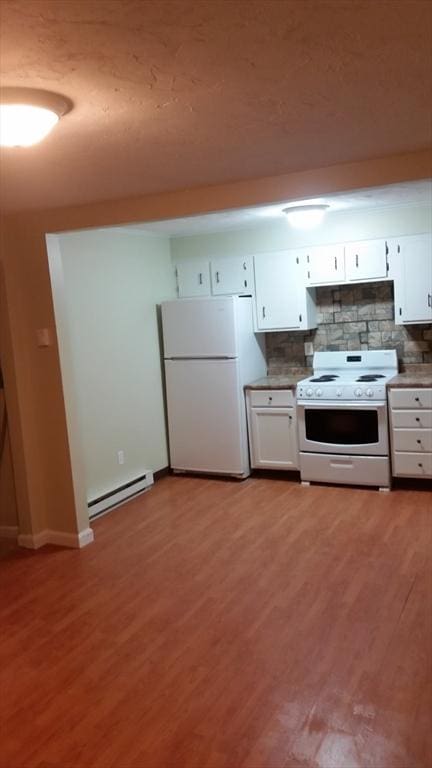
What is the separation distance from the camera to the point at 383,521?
400 cm

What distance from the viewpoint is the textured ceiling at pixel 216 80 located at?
49.9 inches

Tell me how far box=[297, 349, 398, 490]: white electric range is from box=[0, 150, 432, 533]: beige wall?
1.98m

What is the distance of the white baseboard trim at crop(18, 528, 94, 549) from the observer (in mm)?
3908

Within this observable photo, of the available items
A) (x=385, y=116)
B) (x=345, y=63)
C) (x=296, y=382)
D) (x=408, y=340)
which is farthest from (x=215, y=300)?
(x=345, y=63)

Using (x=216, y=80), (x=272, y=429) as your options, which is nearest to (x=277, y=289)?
(x=272, y=429)

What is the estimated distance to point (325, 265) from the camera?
4902 millimetres

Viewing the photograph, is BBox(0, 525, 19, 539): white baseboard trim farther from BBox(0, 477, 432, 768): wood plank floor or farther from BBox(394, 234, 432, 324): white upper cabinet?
BBox(394, 234, 432, 324): white upper cabinet

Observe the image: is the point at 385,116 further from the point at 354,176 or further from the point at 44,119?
the point at 44,119

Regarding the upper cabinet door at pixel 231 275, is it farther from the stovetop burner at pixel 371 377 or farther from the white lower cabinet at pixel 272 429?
the stovetop burner at pixel 371 377

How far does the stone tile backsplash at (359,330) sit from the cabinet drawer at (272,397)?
23.5 inches

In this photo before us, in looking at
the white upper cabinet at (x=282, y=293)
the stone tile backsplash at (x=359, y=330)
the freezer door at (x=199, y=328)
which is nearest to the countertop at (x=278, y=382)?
the stone tile backsplash at (x=359, y=330)

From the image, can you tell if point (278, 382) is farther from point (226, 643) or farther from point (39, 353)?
point (226, 643)

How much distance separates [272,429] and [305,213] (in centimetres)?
182

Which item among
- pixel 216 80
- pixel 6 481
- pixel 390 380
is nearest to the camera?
pixel 216 80
